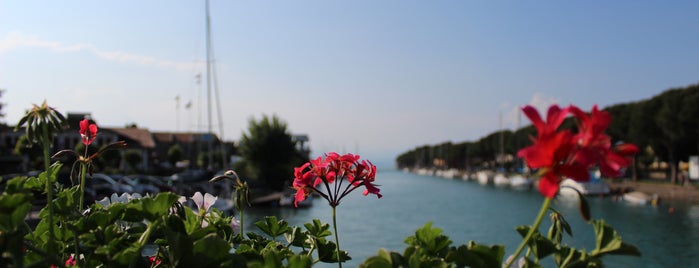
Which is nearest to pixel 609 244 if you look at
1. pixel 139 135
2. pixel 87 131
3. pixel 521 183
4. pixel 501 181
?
pixel 87 131

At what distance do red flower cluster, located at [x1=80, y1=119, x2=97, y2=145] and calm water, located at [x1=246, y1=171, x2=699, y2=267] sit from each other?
17838 mm

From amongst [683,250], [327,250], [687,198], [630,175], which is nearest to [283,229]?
[327,250]

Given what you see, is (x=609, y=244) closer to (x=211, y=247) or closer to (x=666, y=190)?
(x=211, y=247)

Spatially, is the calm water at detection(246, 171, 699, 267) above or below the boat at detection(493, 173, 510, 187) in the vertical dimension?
above

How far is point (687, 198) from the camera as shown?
44.2 meters

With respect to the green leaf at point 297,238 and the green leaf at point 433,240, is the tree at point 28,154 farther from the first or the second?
the green leaf at point 433,240

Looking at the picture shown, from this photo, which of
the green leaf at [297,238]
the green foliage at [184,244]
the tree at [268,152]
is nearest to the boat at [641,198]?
the tree at [268,152]

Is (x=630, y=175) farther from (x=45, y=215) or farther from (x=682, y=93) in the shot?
(x=45, y=215)

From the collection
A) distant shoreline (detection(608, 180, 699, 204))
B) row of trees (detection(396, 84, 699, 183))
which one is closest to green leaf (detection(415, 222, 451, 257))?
row of trees (detection(396, 84, 699, 183))

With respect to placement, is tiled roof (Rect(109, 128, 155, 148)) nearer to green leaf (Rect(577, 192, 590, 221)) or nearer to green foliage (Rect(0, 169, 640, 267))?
green foliage (Rect(0, 169, 640, 267))

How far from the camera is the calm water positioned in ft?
86.0

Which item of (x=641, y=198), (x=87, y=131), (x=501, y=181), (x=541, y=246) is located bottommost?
(x=501, y=181)

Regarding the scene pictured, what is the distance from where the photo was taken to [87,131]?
1872 millimetres

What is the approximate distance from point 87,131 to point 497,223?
3838 cm
